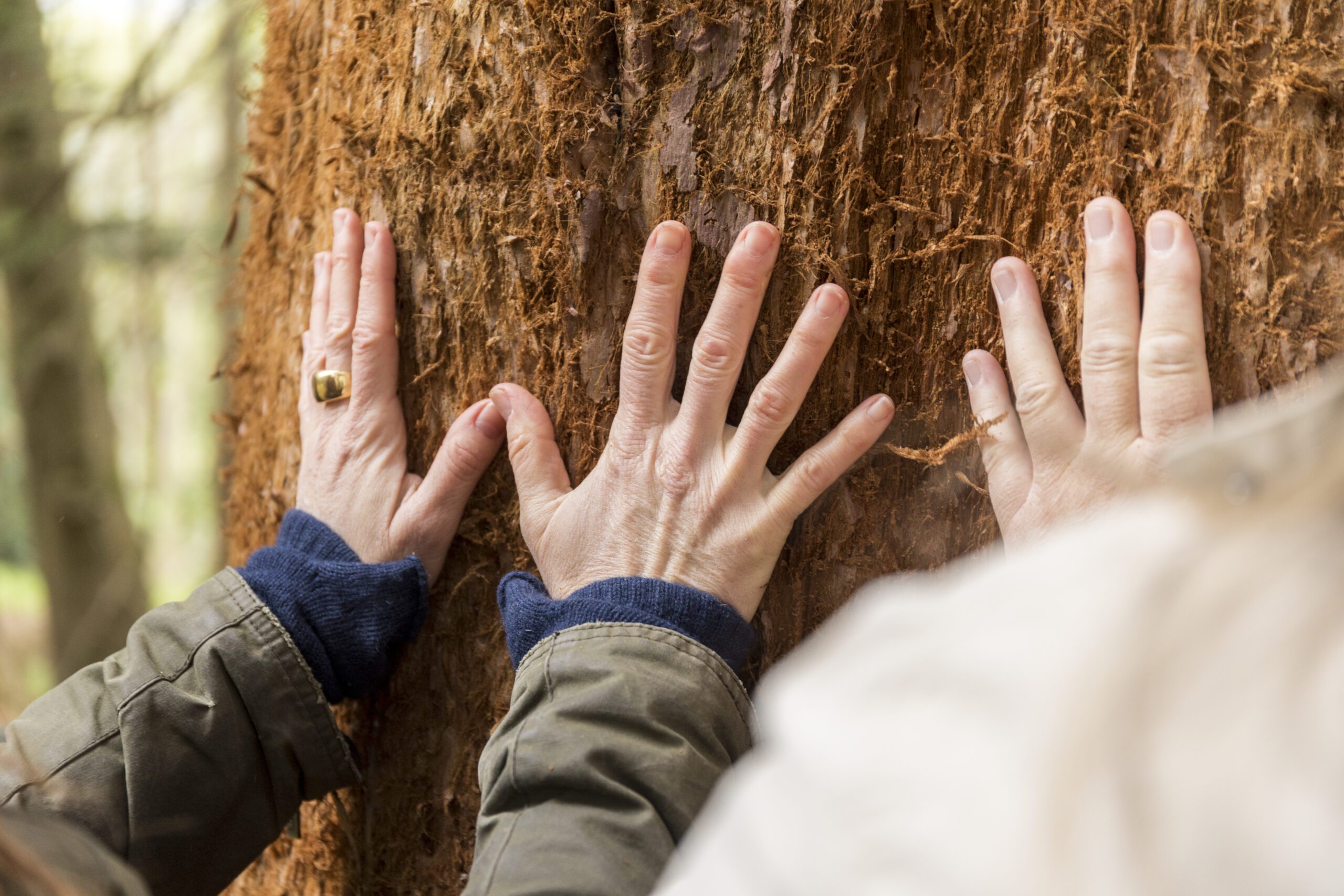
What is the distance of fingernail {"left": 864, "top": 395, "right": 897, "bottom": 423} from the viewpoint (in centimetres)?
112

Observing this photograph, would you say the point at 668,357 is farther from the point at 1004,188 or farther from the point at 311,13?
the point at 311,13

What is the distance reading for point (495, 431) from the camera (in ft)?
4.06

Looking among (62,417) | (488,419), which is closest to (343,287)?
(488,419)

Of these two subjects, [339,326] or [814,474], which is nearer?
[814,474]

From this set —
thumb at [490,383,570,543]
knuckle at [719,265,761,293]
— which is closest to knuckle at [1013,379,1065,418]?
knuckle at [719,265,761,293]

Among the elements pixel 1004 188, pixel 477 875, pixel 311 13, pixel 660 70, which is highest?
pixel 311 13

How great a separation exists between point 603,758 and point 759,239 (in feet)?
2.20

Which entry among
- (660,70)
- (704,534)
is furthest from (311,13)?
(704,534)

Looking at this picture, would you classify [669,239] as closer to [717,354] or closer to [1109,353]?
[717,354]

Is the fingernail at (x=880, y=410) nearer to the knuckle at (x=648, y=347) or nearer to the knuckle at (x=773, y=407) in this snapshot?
the knuckle at (x=773, y=407)

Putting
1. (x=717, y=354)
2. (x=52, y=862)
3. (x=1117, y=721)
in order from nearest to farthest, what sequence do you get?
(x=1117, y=721) < (x=52, y=862) < (x=717, y=354)

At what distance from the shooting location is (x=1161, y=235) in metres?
1.05

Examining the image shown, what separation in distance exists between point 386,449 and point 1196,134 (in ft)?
3.95

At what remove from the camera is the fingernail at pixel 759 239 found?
1.10 metres
